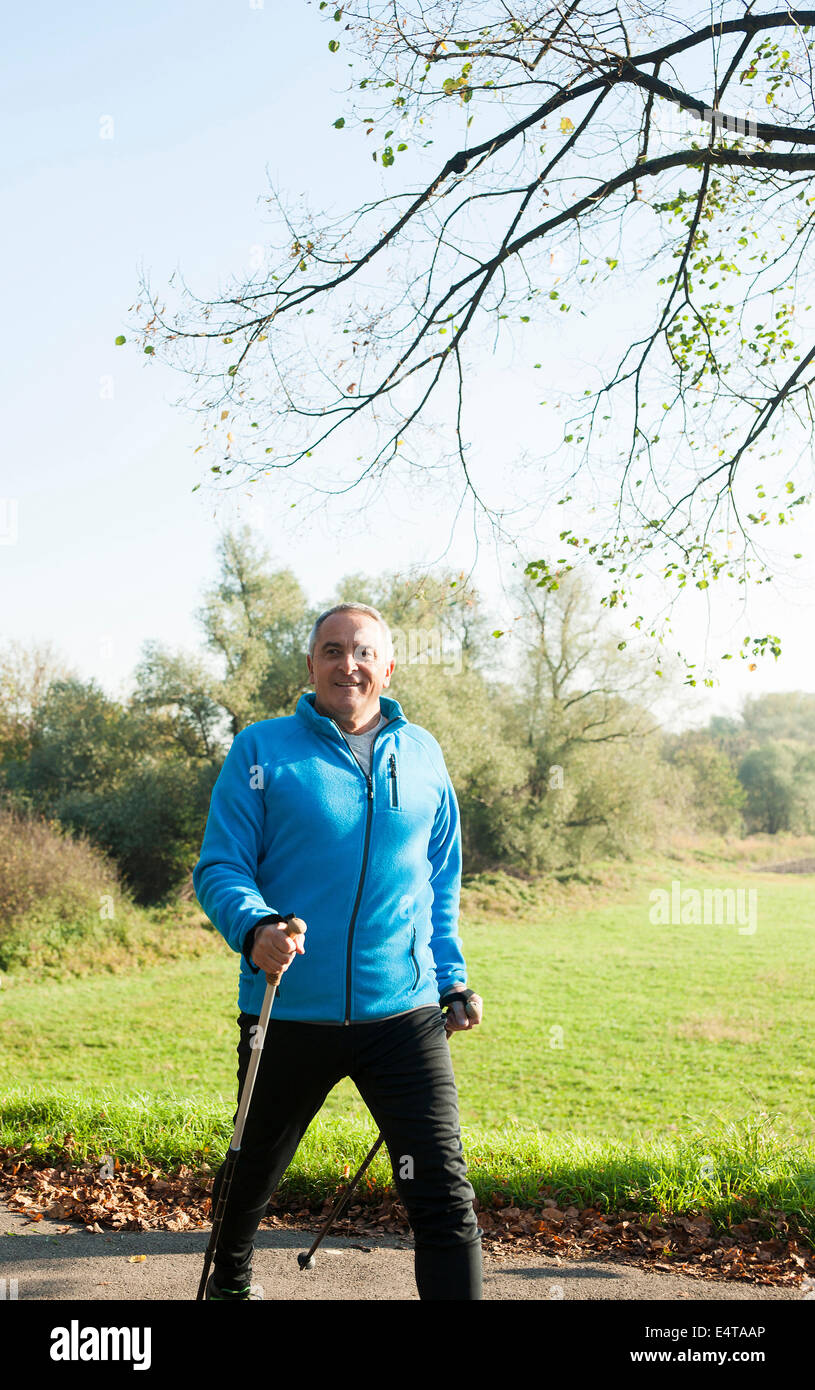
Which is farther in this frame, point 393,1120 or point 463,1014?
point 463,1014

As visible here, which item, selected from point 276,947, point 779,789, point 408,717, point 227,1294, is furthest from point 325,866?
point 779,789

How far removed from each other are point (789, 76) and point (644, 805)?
95.7ft

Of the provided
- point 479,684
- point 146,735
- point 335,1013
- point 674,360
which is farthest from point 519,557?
point 479,684

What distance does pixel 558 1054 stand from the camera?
54.1 ft

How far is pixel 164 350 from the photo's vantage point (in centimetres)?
629

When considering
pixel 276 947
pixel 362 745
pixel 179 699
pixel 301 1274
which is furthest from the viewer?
pixel 179 699

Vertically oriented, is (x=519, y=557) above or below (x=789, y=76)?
below

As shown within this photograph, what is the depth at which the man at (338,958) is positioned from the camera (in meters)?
2.58

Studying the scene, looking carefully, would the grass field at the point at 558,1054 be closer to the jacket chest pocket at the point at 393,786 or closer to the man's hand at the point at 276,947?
the jacket chest pocket at the point at 393,786

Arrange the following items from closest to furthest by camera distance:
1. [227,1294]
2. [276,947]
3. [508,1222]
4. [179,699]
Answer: [276,947] → [227,1294] → [508,1222] → [179,699]

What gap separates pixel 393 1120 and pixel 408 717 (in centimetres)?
2810

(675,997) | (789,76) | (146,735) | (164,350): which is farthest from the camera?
(146,735)
